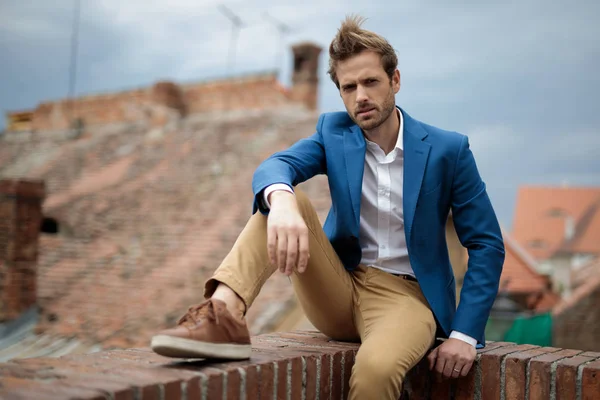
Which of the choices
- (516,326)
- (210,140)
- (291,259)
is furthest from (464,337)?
(210,140)

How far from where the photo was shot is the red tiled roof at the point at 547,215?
38188 millimetres

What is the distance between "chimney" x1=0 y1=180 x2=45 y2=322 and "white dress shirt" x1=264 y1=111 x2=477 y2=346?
6.85 metres

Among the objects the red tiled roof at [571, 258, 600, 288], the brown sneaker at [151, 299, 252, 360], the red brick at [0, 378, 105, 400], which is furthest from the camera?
the red tiled roof at [571, 258, 600, 288]

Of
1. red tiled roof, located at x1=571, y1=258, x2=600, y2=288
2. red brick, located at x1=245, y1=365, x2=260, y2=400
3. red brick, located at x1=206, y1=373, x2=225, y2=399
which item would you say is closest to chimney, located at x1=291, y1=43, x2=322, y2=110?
red tiled roof, located at x1=571, y1=258, x2=600, y2=288

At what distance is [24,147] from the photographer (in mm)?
15797

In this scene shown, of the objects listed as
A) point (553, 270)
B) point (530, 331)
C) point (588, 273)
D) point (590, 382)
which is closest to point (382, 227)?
point (590, 382)

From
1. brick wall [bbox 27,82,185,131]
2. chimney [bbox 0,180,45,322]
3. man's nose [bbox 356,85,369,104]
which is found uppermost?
brick wall [bbox 27,82,185,131]

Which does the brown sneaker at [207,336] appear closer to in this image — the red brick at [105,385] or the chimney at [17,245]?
the red brick at [105,385]

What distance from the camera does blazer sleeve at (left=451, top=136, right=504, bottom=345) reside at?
2.24 meters

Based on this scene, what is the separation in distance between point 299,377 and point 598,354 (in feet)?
3.95

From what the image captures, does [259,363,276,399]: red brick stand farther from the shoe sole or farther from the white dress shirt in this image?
the white dress shirt

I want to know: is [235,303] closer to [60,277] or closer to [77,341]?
[77,341]

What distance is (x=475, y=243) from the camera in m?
2.31

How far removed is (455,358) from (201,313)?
Result: 0.93 meters
